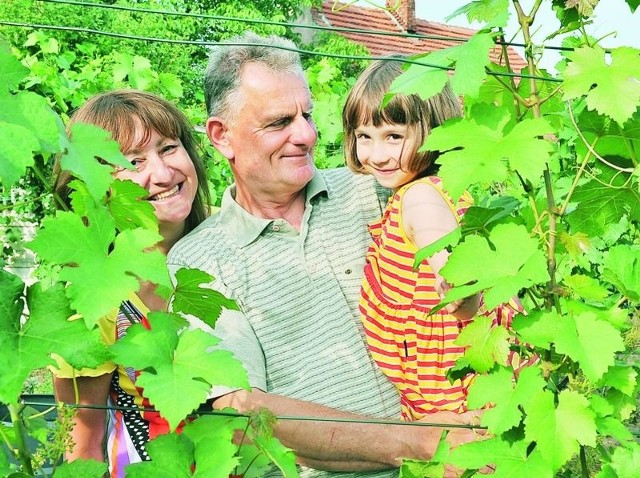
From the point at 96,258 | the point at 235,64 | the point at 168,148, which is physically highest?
the point at 235,64

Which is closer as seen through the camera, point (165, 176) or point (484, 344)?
point (484, 344)

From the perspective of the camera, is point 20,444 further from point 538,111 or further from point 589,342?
point 538,111

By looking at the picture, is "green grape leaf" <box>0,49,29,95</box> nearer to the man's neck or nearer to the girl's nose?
the girl's nose

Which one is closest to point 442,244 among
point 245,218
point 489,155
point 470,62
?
point 489,155

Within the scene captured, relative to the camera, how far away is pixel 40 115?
1508mm

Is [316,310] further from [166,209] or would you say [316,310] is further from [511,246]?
[511,246]

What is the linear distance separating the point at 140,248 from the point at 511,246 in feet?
2.06

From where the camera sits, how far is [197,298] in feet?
6.19

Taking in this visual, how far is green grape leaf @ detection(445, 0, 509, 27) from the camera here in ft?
5.80

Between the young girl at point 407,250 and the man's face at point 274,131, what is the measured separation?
168mm

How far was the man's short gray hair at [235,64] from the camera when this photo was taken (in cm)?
295

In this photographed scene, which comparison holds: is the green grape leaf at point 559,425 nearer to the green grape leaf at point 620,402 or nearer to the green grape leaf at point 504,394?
the green grape leaf at point 504,394

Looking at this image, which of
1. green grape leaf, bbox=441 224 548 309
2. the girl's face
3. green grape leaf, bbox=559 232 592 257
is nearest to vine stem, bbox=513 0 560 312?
green grape leaf, bbox=559 232 592 257

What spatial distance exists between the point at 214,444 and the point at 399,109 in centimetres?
132
